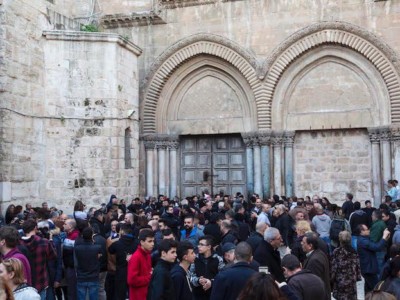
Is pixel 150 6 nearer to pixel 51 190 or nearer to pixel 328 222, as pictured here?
pixel 51 190

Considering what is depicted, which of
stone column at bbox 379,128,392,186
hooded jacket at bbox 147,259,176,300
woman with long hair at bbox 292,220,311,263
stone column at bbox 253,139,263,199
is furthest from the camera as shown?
stone column at bbox 253,139,263,199

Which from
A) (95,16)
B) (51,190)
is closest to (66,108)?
(51,190)

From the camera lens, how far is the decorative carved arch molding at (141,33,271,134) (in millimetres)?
18344

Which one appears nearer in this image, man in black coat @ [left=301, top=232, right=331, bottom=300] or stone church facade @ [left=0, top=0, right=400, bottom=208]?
man in black coat @ [left=301, top=232, right=331, bottom=300]

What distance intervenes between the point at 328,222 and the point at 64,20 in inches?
445

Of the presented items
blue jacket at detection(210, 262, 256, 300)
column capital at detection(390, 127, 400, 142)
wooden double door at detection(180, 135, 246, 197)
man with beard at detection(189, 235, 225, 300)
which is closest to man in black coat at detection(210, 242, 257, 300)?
blue jacket at detection(210, 262, 256, 300)

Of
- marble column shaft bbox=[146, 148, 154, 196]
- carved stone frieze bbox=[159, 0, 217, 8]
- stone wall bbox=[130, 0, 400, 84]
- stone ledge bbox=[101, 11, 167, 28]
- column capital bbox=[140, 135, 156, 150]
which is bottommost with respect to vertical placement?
marble column shaft bbox=[146, 148, 154, 196]

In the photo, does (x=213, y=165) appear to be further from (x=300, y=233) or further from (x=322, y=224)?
(x=300, y=233)

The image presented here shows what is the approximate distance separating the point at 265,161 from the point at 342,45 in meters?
4.52

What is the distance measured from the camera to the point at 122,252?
323 inches

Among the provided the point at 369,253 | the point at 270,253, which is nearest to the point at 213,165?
the point at 369,253

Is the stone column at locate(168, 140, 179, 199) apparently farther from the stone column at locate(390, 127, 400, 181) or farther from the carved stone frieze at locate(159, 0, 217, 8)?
the stone column at locate(390, 127, 400, 181)

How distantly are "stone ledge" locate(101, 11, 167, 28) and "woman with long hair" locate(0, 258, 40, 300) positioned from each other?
613 inches

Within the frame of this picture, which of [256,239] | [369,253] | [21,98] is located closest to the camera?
[256,239]
